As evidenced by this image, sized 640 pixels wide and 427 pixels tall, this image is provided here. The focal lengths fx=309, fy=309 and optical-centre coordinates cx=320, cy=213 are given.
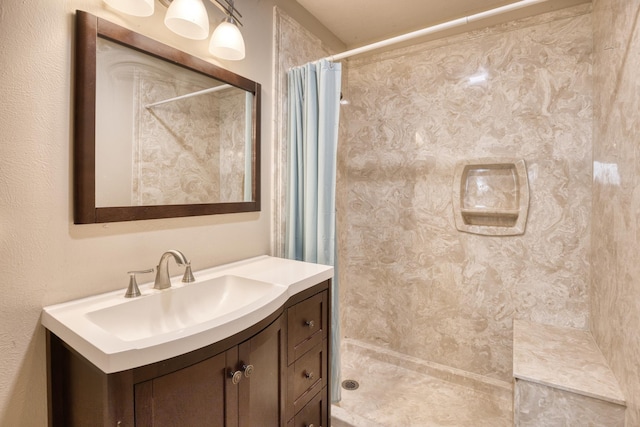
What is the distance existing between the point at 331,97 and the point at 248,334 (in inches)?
50.0

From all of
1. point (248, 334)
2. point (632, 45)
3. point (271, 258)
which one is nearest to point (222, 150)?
point (271, 258)

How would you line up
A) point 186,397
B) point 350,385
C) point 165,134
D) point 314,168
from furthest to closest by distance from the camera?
point 350,385 < point 314,168 < point 165,134 < point 186,397

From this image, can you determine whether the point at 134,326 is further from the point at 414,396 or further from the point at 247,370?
the point at 414,396

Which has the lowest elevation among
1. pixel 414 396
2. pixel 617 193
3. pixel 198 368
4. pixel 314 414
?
pixel 414 396

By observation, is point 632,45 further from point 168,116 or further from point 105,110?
point 105,110

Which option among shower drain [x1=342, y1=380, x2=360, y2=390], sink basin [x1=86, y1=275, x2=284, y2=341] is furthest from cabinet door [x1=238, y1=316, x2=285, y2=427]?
shower drain [x1=342, y1=380, x2=360, y2=390]

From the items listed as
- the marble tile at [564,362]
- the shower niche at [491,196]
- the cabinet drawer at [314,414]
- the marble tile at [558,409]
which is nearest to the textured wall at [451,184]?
the shower niche at [491,196]

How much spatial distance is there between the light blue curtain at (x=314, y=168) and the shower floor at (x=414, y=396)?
0.24m

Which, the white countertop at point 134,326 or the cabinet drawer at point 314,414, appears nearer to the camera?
the white countertop at point 134,326

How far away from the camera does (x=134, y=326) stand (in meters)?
1.03

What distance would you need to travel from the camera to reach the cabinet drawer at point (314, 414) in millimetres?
1280

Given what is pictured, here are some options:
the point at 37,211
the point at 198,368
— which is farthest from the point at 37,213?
the point at 198,368

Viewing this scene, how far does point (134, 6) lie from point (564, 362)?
2346mm

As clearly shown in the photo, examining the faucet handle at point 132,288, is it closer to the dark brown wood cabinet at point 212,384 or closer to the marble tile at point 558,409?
the dark brown wood cabinet at point 212,384
